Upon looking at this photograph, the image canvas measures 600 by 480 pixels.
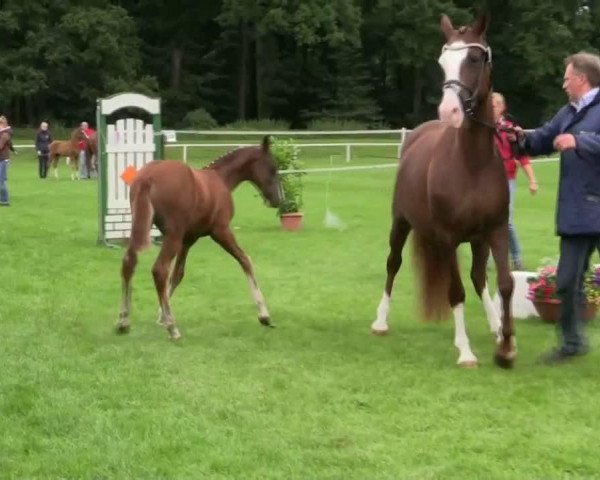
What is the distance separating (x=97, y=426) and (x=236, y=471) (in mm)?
1082

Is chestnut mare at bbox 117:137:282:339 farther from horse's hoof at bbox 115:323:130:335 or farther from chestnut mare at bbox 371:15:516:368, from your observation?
chestnut mare at bbox 371:15:516:368

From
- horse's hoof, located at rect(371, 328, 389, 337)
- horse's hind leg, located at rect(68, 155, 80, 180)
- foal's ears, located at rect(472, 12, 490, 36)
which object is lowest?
horse's hind leg, located at rect(68, 155, 80, 180)

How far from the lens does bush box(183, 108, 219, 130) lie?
5358cm

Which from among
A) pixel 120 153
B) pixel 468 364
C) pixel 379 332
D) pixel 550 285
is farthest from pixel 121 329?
pixel 120 153

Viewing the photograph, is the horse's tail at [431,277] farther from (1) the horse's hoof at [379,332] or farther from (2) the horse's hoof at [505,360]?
(2) the horse's hoof at [505,360]

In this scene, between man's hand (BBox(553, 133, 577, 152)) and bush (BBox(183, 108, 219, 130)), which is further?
bush (BBox(183, 108, 219, 130))

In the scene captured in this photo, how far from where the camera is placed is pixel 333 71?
2450 inches

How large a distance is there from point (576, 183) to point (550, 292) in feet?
6.20

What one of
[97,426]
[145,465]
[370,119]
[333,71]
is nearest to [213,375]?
[97,426]

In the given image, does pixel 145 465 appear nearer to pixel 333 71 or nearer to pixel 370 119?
pixel 370 119

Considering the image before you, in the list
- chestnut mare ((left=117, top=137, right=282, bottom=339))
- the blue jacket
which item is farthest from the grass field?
the blue jacket

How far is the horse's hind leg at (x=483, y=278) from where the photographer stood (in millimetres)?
7852

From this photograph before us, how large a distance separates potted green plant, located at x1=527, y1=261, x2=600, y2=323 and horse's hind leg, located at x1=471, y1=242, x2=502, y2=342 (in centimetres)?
48

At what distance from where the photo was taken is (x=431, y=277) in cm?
842
